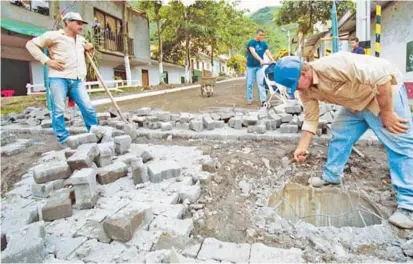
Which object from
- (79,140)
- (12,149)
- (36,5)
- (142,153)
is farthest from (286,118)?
(36,5)

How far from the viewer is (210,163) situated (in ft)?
9.41

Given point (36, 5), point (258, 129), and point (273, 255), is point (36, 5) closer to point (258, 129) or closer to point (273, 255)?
point (258, 129)

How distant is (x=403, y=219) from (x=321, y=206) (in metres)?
0.83

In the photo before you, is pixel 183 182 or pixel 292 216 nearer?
pixel 183 182

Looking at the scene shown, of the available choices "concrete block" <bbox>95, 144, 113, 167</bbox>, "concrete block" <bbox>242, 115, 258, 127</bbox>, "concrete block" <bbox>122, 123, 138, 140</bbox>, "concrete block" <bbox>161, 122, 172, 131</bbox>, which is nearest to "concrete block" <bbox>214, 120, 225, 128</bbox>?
"concrete block" <bbox>242, 115, 258, 127</bbox>

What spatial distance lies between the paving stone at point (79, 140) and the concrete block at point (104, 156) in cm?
35

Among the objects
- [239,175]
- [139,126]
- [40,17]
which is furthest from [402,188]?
[40,17]

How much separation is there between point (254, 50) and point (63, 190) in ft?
15.5

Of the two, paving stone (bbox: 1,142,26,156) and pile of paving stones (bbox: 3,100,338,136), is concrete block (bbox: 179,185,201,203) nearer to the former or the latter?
pile of paving stones (bbox: 3,100,338,136)

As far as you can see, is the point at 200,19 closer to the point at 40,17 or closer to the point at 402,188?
the point at 40,17

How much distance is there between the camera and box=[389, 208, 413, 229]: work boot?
203cm

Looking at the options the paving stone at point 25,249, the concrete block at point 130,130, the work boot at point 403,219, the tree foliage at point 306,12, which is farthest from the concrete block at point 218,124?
the tree foliage at point 306,12

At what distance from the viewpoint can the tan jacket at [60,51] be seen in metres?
3.54

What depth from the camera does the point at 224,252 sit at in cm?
163
